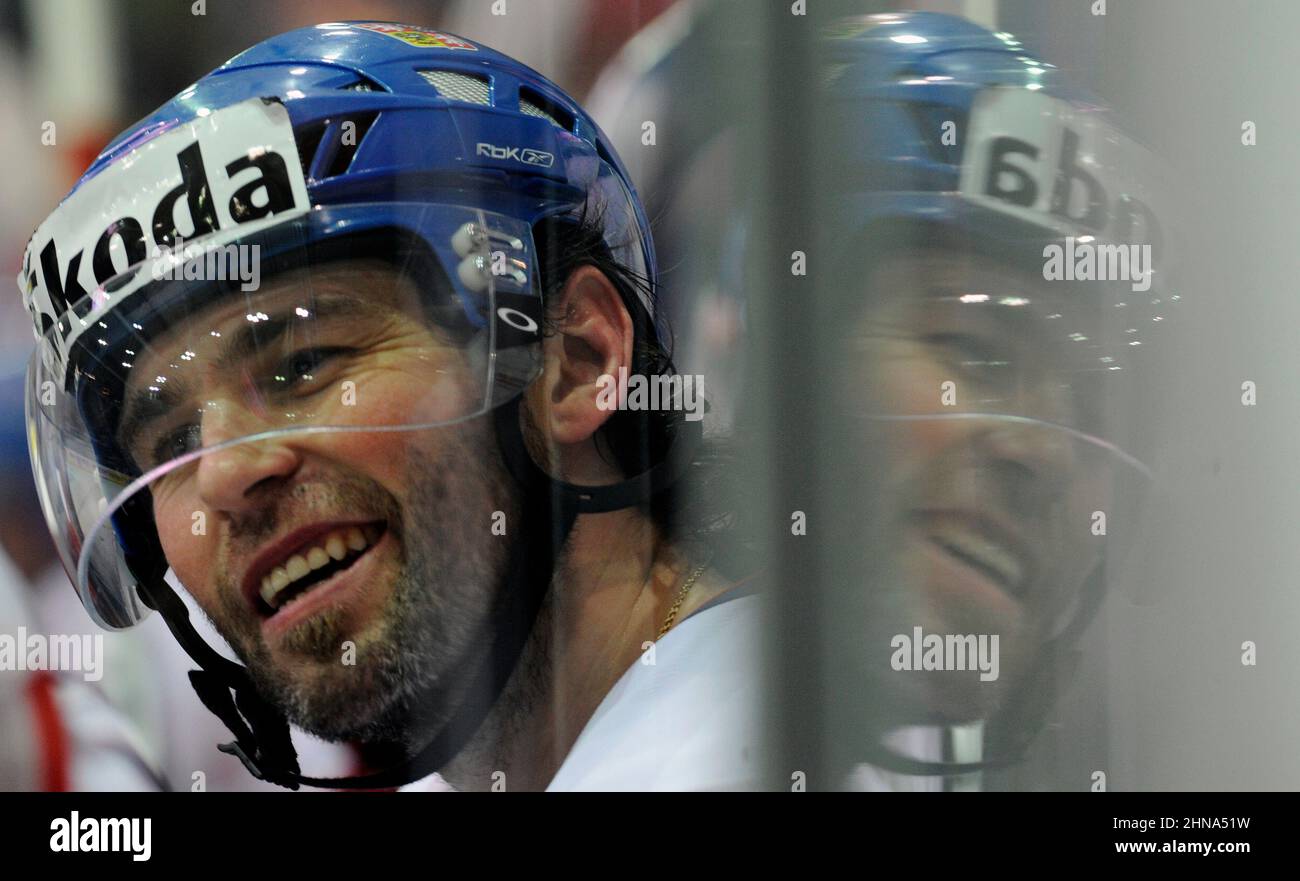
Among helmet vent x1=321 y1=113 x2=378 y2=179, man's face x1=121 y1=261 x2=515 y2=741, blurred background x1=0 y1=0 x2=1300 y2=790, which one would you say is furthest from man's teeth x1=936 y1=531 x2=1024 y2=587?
helmet vent x1=321 y1=113 x2=378 y2=179

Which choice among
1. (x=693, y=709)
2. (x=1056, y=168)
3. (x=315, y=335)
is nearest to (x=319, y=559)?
(x=315, y=335)

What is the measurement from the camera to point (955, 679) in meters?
1.91

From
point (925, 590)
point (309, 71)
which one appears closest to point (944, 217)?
point (925, 590)

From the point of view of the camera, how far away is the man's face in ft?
6.00

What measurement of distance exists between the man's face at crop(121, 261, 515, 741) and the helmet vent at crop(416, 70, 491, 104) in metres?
0.32

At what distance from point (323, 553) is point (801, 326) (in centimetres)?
92

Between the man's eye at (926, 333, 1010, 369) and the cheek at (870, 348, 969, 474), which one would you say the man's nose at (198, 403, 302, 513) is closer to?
the cheek at (870, 348, 969, 474)

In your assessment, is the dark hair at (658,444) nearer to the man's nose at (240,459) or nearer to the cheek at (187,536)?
the man's nose at (240,459)

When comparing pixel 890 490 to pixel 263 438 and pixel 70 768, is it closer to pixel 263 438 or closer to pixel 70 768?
pixel 263 438

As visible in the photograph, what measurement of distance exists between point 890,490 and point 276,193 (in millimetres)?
1159

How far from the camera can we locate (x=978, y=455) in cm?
190

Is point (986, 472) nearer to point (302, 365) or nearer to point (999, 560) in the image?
point (999, 560)

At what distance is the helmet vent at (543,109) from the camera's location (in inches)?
73.2

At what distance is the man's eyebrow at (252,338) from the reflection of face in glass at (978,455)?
2.90 feet
